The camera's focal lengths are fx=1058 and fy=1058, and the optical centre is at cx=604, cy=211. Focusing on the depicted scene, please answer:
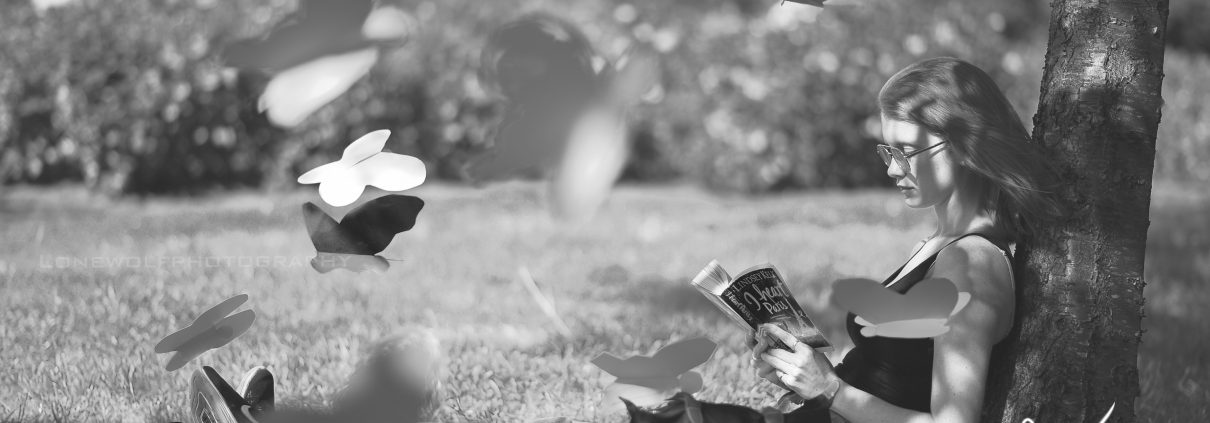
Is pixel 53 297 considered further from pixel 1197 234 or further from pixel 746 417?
pixel 1197 234

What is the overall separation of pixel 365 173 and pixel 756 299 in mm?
662

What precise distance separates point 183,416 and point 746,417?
1382 millimetres

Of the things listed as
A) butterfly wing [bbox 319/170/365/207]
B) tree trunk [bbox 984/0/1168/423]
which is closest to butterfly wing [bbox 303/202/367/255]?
butterfly wing [bbox 319/170/365/207]

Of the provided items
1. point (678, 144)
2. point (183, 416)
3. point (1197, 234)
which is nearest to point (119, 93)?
point (678, 144)

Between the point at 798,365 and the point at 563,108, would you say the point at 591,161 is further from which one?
the point at 798,365

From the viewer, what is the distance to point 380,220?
6.39 feet

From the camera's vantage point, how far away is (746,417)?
→ 1.83 metres

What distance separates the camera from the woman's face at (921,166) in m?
1.84

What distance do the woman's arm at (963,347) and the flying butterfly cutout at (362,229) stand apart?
2.33 ft

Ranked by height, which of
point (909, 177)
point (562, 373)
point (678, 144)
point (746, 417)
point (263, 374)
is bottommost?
point (678, 144)

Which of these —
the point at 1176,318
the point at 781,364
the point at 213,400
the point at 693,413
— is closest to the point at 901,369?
the point at 781,364

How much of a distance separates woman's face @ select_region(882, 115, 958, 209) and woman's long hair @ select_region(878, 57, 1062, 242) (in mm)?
16

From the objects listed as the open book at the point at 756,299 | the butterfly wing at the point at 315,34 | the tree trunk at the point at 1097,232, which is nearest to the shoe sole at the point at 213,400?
the open book at the point at 756,299

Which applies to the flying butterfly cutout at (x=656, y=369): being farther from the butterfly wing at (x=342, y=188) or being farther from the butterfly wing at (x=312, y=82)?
the butterfly wing at (x=312, y=82)
